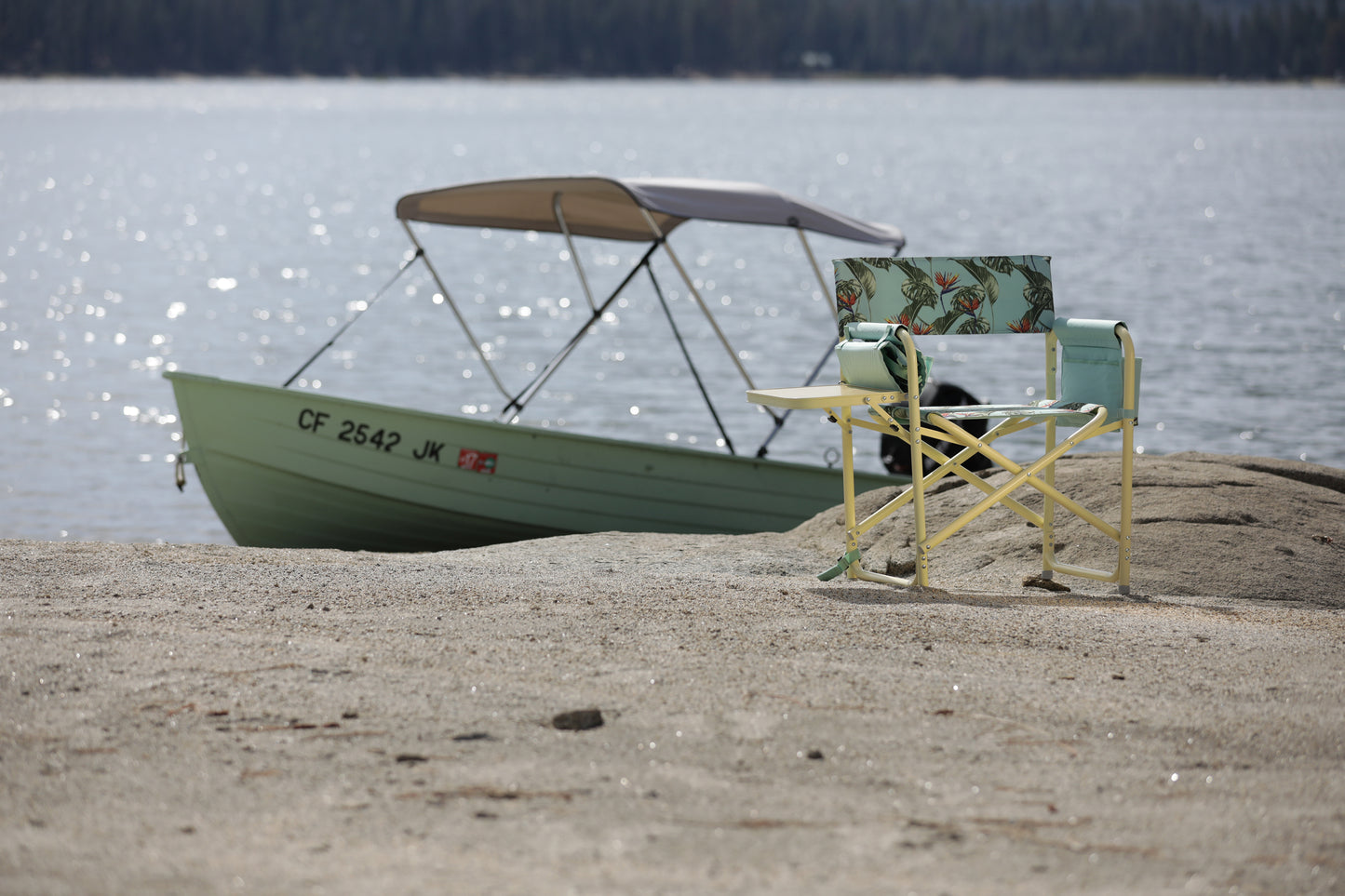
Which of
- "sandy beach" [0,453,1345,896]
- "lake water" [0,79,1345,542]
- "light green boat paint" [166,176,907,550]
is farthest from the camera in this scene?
"lake water" [0,79,1345,542]

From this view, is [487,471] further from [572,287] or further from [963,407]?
[572,287]

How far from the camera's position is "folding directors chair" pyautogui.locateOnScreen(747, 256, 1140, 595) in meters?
5.43

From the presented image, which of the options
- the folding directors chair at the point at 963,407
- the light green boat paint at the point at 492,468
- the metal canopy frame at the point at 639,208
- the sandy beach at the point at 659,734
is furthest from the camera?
the light green boat paint at the point at 492,468

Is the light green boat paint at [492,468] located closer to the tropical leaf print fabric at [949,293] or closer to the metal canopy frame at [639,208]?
the metal canopy frame at [639,208]

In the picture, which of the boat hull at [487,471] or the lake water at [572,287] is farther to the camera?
the lake water at [572,287]

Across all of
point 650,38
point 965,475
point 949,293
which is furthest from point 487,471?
point 650,38

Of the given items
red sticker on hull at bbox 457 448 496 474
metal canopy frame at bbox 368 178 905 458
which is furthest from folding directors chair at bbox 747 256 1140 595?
red sticker on hull at bbox 457 448 496 474

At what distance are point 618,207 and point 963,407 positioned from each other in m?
4.41

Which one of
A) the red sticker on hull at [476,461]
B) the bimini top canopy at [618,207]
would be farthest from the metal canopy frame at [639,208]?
the red sticker on hull at [476,461]

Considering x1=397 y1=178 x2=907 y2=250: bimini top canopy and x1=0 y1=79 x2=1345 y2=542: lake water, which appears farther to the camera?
x1=0 y1=79 x2=1345 y2=542: lake water

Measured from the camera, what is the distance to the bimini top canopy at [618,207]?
8.44 meters

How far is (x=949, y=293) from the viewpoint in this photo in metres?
5.96

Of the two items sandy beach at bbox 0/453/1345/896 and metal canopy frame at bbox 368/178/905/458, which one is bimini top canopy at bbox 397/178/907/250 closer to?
metal canopy frame at bbox 368/178/905/458

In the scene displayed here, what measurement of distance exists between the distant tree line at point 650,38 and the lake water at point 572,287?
77241mm
